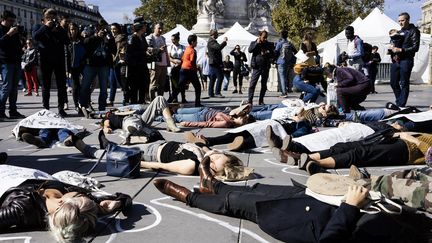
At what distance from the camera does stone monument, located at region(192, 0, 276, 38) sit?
3180 cm

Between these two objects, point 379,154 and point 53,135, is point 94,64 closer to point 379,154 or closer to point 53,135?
point 53,135

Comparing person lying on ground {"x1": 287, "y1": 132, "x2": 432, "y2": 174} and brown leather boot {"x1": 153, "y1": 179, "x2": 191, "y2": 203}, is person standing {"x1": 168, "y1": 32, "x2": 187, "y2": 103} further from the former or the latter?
brown leather boot {"x1": 153, "y1": 179, "x2": 191, "y2": 203}

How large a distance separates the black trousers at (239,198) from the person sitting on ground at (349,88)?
6.38 metres

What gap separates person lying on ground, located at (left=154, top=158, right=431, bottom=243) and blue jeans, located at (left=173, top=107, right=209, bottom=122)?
17.6 ft

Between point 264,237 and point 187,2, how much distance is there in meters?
53.5

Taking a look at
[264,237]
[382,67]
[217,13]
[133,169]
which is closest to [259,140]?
[133,169]

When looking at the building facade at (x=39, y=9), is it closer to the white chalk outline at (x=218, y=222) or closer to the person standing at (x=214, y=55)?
the person standing at (x=214, y=55)

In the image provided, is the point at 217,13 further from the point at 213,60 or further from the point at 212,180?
the point at 212,180

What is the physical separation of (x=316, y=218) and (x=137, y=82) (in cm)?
877

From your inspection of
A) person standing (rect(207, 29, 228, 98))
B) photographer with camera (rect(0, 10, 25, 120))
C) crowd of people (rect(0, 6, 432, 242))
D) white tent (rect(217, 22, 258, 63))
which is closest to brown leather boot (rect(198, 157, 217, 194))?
crowd of people (rect(0, 6, 432, 242))

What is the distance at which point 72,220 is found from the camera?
358cm

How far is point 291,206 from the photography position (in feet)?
12.0

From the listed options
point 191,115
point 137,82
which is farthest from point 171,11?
point 191,115

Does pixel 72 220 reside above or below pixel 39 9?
below
